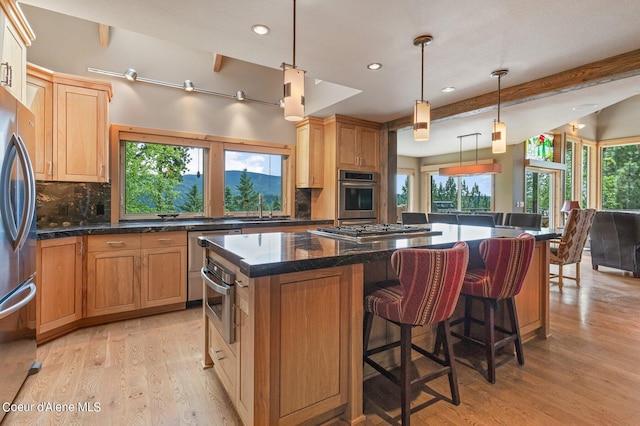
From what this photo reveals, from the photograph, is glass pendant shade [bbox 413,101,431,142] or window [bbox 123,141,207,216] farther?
window [bbox 123,141,207,216]

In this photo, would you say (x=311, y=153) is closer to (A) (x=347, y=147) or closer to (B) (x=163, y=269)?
(A) (x=347, y=147)

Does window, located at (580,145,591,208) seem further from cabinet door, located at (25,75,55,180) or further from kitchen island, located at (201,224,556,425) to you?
cabinet door, located at (25,75,55,180)

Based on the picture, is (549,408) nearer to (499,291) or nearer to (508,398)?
(508,398)

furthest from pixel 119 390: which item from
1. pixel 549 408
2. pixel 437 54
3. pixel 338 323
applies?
pixel 437 54

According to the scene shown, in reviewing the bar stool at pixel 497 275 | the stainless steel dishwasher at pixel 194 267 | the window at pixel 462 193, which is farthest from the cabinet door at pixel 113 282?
the window at pixel 462 193

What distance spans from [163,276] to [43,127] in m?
1.74

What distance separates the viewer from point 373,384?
2.03 metres

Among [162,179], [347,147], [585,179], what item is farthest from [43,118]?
[585,179]

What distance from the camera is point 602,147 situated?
8039 mm

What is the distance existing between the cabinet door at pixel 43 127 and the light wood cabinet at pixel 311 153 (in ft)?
9.61

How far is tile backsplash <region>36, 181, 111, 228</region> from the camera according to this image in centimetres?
317

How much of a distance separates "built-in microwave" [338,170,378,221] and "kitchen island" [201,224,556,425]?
2.83 metres

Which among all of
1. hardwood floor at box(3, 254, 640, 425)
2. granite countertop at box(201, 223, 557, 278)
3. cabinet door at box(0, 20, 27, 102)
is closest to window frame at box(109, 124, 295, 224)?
cabinet door at box(0, 20, 27, 102)

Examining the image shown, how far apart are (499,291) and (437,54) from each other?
2030mm
